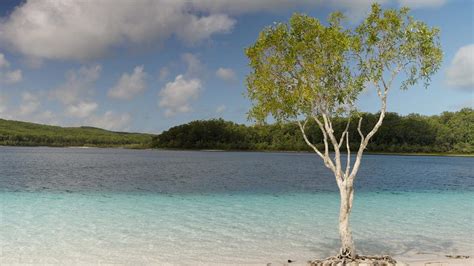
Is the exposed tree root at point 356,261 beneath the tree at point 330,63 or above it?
beneath

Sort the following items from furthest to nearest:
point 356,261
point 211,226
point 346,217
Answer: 1. point 211,226
2. point 346,217
3. point 356,261

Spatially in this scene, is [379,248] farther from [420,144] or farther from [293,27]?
[420,144]

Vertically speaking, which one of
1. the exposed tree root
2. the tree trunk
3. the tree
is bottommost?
the exposed tree root

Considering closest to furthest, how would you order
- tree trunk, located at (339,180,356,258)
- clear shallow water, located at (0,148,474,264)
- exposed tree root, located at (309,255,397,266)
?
exposed tree root, located at (309,255,397,266)
tree trunk, located at (339,180,356,258)
clear shallow water, located at (0,148,474,264)

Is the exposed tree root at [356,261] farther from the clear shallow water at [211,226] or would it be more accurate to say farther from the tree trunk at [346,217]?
the clear shallow water at [211,226]

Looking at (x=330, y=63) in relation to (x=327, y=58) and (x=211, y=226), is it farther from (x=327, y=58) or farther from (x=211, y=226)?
(x=211, y=226)

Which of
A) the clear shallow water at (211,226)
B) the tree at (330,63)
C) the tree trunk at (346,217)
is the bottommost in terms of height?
the clear shallow water at (211,226)

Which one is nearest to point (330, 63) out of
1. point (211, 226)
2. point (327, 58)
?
point (327, 58)

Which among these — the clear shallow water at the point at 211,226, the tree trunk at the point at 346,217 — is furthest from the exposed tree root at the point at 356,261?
the clear shallow water at the point at 211,226

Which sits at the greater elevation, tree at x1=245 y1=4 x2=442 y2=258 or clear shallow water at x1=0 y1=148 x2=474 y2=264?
tree at x1=245 y1=4 x2=442 y2=258

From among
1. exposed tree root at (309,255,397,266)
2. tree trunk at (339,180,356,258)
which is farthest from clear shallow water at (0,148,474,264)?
tree trunk at (339,180,356,258)

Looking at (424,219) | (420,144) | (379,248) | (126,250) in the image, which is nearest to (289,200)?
(424,219)

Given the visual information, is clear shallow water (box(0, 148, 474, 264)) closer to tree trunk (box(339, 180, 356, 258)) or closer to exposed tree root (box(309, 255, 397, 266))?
exposed tree root (box(309, 255, 397, 266))

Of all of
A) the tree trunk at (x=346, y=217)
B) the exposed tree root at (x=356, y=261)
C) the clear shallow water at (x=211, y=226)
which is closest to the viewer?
the exposed tree root at (x=356, y=261)
